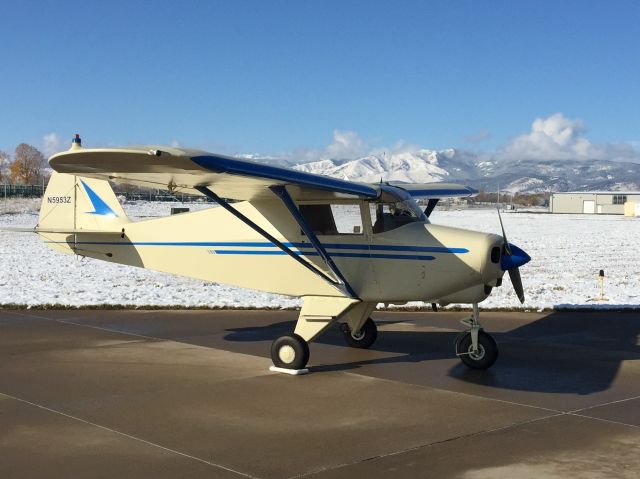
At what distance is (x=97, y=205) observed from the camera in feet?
40.0

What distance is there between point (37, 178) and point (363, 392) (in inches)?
6347

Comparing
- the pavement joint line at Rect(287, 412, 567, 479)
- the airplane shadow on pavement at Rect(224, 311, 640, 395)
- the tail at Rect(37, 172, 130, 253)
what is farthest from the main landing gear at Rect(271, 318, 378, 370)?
the tail at Rect(37, 172, 130, 253)

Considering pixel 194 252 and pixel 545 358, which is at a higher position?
pixel 194 252

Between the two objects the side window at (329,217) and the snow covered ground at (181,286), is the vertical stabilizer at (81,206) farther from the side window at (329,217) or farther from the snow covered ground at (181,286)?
the side window at (329,217)

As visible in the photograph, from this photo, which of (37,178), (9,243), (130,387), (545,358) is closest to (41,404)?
(130,387)

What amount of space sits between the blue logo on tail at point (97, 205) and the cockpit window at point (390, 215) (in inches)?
184

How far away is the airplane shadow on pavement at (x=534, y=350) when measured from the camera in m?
8.91

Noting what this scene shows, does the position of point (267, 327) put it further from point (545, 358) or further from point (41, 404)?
point (41, 404)

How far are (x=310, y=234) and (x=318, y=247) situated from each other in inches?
8.7

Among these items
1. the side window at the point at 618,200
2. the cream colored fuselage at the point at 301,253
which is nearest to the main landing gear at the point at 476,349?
the cream colored fuselage at the point at 301,253

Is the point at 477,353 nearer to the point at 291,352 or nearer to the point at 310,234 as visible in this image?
the point at 291,352

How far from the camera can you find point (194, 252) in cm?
1092

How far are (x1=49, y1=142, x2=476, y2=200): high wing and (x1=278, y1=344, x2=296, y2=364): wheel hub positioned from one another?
2.01 m

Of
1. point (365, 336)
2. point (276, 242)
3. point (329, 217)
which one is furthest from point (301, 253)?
point (365, 336)
